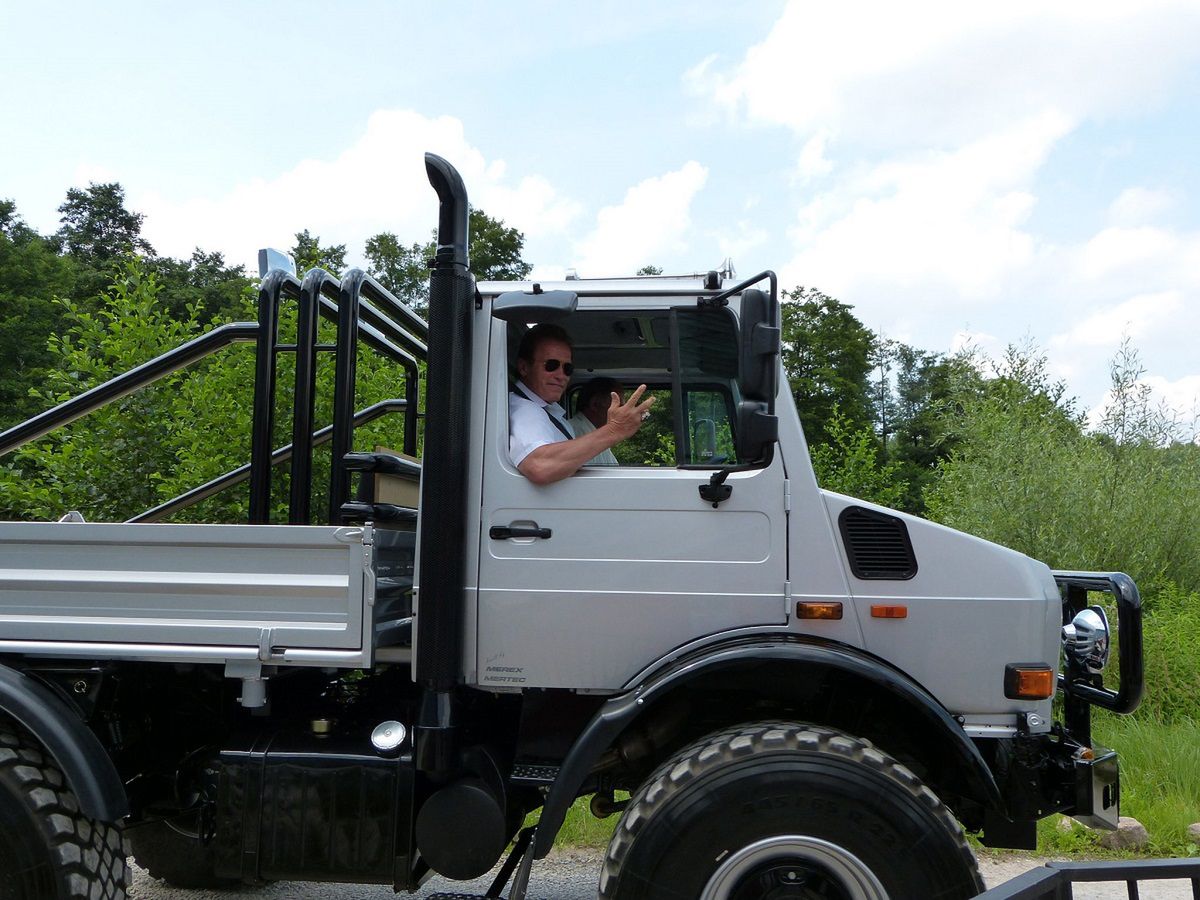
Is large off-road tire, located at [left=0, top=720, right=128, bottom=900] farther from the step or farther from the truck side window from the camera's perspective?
the truck side window

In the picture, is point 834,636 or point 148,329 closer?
point 834,636

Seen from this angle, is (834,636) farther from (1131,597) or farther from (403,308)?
(403,308)

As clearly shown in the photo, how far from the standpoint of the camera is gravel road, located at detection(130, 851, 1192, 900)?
15.3 ft

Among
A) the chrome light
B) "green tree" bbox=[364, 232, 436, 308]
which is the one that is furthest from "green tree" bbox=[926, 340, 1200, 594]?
"green tree" bbox=[364, 232, 436, 308]

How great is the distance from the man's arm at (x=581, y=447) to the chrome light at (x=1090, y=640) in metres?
1.73

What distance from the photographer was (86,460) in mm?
6977

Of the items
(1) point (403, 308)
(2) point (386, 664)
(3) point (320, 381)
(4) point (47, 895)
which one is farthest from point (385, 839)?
(3) point (320, 381)

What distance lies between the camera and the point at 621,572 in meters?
3.33

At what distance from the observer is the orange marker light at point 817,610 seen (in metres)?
3.27

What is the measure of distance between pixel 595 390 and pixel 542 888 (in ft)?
8.24

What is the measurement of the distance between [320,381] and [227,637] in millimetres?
3269

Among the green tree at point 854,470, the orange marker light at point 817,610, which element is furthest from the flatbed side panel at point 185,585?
the green tree at point 854,470

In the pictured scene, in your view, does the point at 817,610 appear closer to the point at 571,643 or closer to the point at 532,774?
the point at 571,643

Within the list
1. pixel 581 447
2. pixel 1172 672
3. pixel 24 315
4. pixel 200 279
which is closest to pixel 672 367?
pixel 581 447
